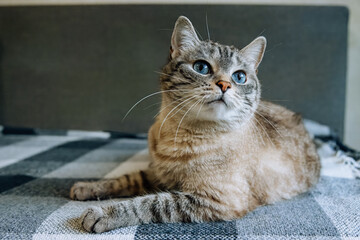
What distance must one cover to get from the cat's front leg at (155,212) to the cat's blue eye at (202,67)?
45 cm

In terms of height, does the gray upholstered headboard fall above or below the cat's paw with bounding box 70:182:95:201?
above

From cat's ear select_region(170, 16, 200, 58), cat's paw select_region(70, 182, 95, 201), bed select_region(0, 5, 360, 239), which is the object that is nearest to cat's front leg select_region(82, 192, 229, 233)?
cat's paw select_region(70, 182, 95, 201)

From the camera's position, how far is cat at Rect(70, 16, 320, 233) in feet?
3.26

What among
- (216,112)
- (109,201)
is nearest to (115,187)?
(109,201)

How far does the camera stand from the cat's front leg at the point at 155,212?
34.9 inches

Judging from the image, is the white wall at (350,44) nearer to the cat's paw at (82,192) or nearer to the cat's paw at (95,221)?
the cat's paw at (82,192)

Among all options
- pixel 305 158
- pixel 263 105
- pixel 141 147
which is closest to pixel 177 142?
pixel 263 105

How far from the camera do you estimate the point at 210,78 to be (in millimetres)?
1072

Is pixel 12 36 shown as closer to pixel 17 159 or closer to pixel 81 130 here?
pixel 81 130

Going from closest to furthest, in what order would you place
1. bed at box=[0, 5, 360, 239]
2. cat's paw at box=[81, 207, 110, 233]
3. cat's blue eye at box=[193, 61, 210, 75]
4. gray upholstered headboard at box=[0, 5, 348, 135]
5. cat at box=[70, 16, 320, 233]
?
cat's paw at box=[81, 207, 110, 233] < cat at box=[70, 16, 320, 233] < cat's blue eye at box=[193, 61, 210, 75] < bed at box=[0, 5, 360, 239] < gray upholstered headboard at box=[0, 5, 348, 135]

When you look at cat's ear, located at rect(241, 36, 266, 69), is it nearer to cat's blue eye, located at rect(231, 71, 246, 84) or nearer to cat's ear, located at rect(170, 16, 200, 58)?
cat's blue eye, located at rect(231, 71, 246, 84)

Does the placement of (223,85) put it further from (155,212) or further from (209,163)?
(155,212)

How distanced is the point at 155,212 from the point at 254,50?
2.53ft

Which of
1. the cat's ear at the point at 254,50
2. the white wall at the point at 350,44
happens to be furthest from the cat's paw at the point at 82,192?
the white wall at the point at 350,44
